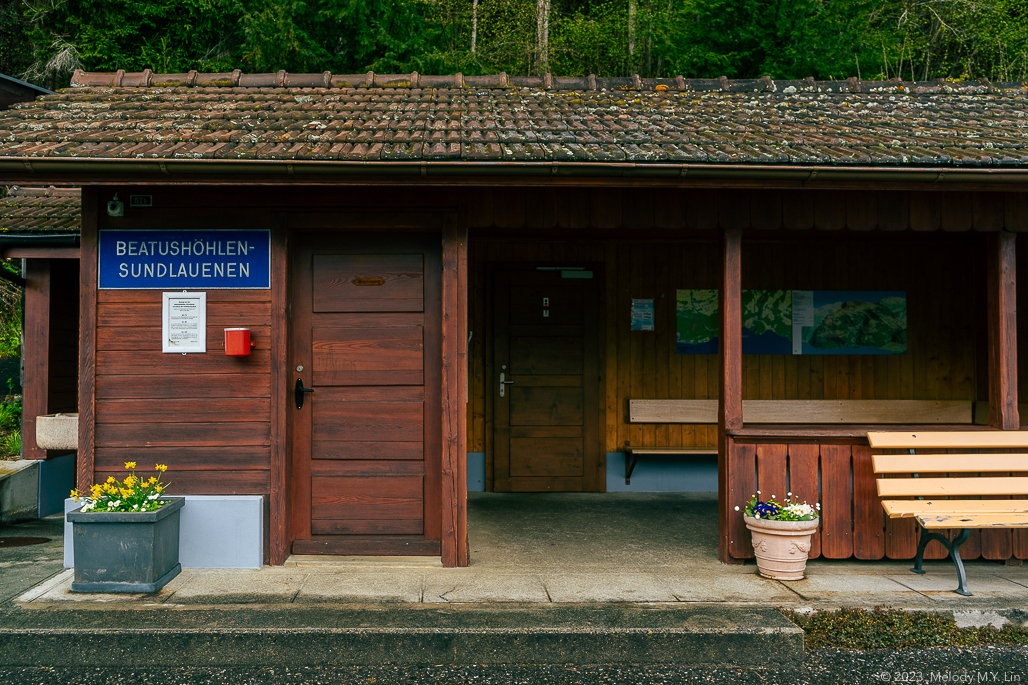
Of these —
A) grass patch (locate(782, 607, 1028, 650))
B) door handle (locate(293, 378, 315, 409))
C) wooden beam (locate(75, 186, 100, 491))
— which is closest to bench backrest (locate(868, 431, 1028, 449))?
grass patch (locate(782, 607, 1028, 650))

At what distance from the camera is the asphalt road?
3312 millimetres

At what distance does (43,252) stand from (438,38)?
30.4 feet

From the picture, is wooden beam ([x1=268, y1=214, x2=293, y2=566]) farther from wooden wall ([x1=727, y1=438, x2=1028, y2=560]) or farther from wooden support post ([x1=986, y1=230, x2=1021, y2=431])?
wooden support post ([x1=986, y1=230, x2=1021, y2=431])

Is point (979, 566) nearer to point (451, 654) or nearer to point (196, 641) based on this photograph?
point (451, 654)

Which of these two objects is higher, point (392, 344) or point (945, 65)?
point (945, 65)

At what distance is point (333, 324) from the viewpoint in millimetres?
4871

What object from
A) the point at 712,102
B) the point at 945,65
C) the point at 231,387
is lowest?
the point at 231,387

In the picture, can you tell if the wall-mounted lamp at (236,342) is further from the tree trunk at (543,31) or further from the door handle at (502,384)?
the tree trunk at (543,31)

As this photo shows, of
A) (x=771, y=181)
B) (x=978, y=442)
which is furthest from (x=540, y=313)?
(x=978, y=442)

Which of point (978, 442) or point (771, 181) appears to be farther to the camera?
point (978, 442)

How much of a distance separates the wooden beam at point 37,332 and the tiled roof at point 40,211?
424 mm

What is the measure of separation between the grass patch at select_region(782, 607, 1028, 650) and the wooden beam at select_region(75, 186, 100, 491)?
4439 millimetres

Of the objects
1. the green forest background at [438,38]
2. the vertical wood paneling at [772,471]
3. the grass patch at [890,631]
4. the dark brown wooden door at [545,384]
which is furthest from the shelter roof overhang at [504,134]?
the green forest background at [438,38]

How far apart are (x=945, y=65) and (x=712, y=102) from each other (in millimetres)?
9674
